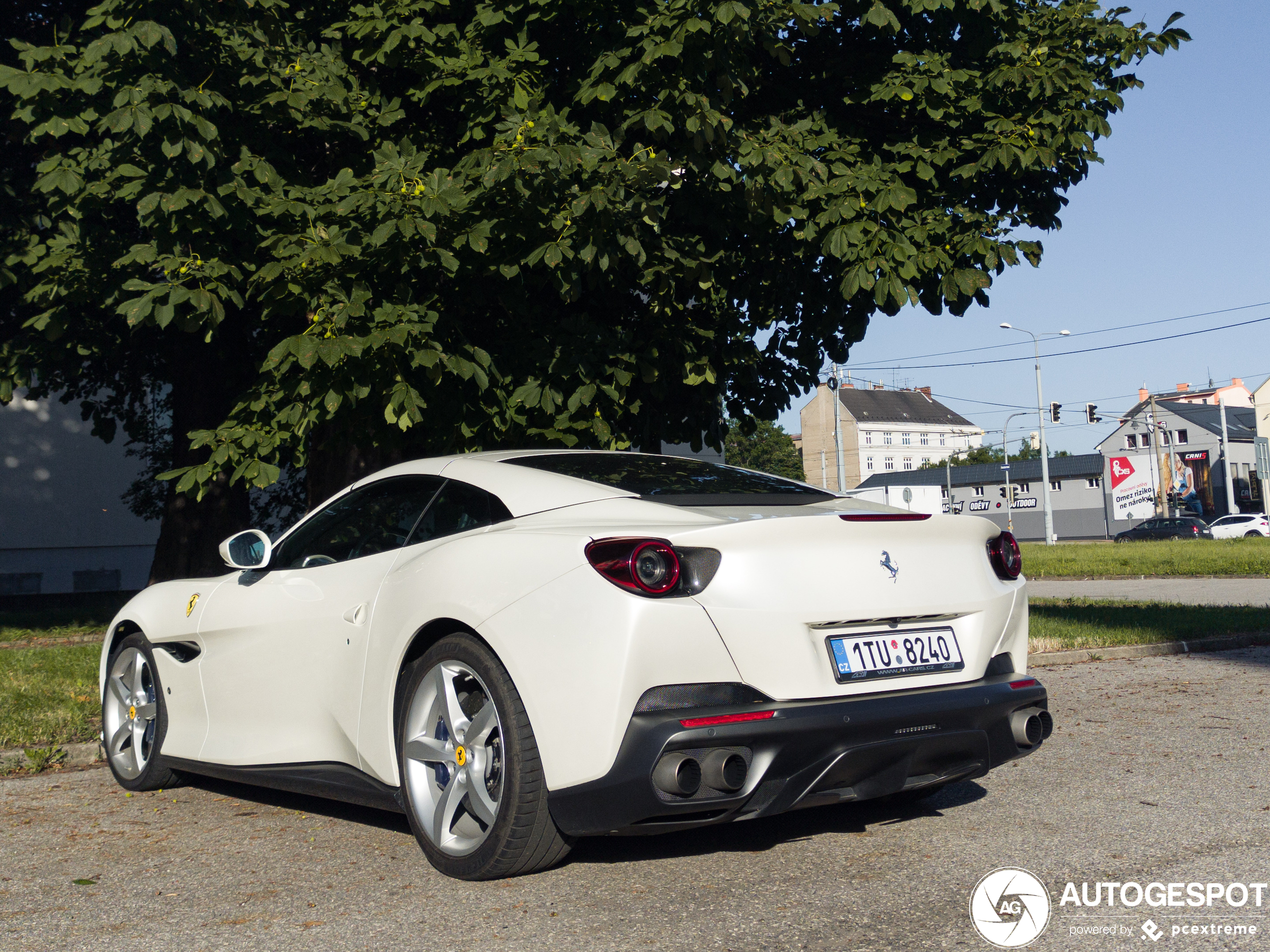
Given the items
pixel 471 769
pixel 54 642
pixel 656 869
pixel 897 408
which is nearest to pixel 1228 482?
pixel 897 408

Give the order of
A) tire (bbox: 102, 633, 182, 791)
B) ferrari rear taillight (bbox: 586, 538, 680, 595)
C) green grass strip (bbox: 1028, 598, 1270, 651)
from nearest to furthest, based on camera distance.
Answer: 1. ferrari rear taillight (bbox: 586, 538, 680, 595)
2. tire (bbox: 102, 633, 182, 791)
3. green grass strip (bbox: 1028, 598, 1270, 651)

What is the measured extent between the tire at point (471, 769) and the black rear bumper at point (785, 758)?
0.14 metres

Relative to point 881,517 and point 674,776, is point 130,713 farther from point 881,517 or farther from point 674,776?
point 881,517

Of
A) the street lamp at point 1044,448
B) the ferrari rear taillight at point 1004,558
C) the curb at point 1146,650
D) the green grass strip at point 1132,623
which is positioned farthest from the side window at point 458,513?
the street lamp at point 1044,448

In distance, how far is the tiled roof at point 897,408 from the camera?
125 m

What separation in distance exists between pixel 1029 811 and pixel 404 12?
6.56 metres

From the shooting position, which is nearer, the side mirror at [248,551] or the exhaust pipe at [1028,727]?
the exhaust pipe at [1028,727]

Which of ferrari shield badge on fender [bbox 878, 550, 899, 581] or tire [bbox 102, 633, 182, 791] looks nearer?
ferrari shield badge on fender [bbox 878, 550, 899, 581]


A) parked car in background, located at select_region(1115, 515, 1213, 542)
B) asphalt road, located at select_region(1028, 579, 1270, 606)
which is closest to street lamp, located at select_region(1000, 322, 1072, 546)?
parked car in background, located at select_region(1115, 515, 1213, 542)

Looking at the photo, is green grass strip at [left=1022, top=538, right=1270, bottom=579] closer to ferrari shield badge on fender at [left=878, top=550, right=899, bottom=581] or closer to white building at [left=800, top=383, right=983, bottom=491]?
ferrari shield badge on fender at [left=878, top=550, right=899, bottom=581]

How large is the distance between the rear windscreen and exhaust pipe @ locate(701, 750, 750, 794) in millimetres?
926

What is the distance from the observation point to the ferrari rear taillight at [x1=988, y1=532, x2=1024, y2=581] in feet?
13.4

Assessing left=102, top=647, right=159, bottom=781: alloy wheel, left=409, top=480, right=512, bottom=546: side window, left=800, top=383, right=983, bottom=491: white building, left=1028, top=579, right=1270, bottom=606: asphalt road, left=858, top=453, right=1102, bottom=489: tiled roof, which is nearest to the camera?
left=409, top=480, right=512, bottom=546: side window

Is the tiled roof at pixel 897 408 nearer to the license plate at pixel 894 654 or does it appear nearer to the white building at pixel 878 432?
the white building at pixel 878 432
